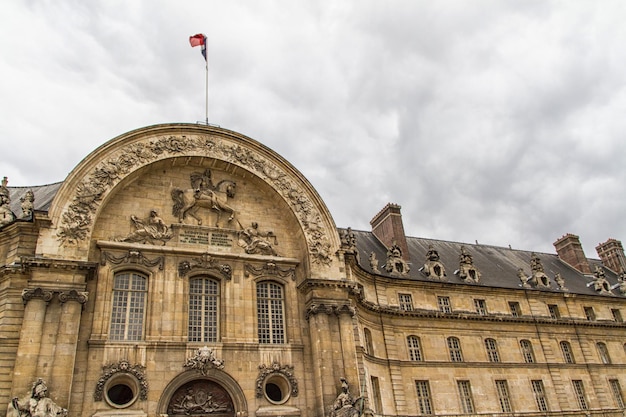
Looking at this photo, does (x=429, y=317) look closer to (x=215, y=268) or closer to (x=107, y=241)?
(x=215, y=268)

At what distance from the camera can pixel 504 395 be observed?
31047mm

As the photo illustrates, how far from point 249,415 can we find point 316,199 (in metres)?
11.0

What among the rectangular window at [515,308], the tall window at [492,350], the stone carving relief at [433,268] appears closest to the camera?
the tall window at [492,350]

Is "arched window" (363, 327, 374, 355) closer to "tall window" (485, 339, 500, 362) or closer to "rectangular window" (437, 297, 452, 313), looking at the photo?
"rectangular window" (437, 297, 452, 313)

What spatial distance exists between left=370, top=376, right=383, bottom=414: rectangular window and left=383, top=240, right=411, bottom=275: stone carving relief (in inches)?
295

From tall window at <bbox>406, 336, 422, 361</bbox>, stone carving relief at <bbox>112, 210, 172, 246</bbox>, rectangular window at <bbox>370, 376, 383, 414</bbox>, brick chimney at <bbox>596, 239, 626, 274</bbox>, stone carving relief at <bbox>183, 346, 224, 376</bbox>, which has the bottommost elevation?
rectangular window at <bbox>370, 376, 383, 414</bbox>

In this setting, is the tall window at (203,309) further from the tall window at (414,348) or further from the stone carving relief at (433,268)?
the stone carving relief at (433,268)

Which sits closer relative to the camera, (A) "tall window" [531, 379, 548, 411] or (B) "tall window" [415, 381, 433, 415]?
(B) "tall window" [415, 381, 433, 415]

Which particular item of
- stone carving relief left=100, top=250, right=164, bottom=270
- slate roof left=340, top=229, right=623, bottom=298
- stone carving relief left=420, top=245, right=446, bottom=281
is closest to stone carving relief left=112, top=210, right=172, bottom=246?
stone carving relief left=100, top=250, right=164, bottom=270

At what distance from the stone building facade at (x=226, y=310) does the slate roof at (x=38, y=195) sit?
0.19m

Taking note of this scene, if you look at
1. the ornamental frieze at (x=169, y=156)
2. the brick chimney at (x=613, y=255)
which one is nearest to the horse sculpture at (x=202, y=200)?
the ornamental frieze at (x=169, y=156)

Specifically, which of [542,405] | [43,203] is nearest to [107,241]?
[43,203]

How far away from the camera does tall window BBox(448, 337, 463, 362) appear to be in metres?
30.9

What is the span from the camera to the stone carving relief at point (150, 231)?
23.2 metres
